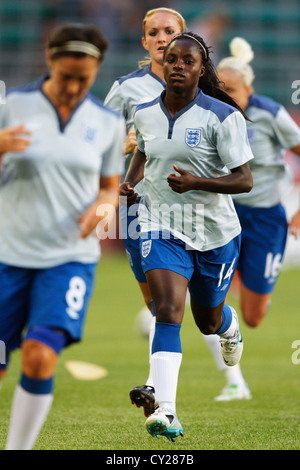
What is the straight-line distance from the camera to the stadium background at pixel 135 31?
21.2m

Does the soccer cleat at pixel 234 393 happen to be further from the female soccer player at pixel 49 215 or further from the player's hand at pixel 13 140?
the player's hand at pixel 13 140

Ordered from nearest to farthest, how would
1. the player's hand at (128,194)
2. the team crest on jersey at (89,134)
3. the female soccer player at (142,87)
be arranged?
1. the team crest on jersey at (89,134)
2. the player's hand at (128,194)
3. the female soccer player at (142,87)

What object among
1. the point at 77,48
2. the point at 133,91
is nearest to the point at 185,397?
the point at 133,91

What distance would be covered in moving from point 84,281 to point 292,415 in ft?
8.14

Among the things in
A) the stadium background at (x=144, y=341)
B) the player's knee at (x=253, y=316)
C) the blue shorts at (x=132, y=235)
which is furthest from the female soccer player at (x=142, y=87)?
the player's knee at (x=253, y=316)

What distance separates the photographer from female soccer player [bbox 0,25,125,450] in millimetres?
3781

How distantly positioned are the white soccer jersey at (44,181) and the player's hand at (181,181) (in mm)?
752

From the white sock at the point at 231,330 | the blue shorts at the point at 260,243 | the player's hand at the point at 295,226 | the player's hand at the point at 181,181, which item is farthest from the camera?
the blue shorts at the point at 260,243

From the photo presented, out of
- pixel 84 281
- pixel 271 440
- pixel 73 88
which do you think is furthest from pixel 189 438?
pixel 73 88

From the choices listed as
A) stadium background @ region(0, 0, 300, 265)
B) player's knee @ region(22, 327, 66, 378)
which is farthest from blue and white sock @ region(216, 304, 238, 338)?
stadium background @ region(0, 0, 300, 265)

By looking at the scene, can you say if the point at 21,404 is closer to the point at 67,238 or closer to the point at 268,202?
the point at 67,238

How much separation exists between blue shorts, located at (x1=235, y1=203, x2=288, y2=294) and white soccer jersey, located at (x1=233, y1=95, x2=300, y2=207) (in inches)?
3.4

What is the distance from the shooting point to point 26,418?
3764mm

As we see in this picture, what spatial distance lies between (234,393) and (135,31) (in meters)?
16.7
